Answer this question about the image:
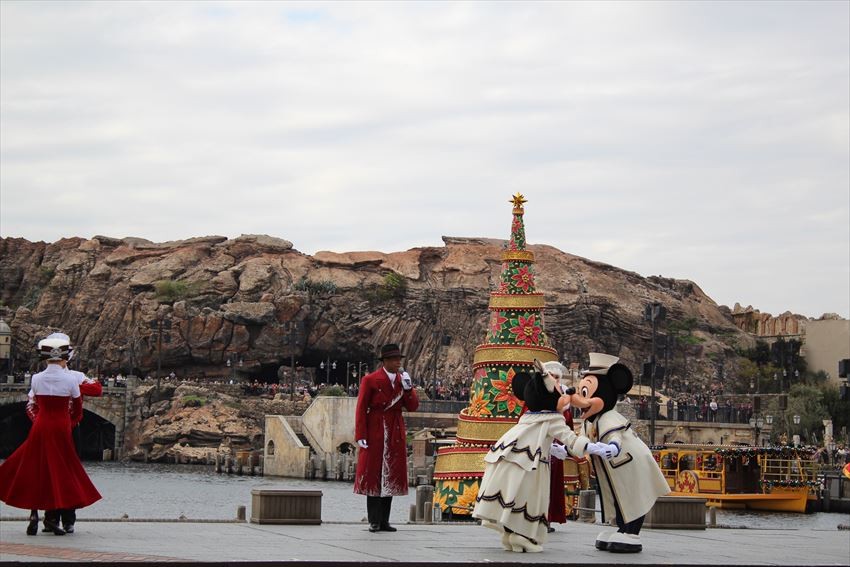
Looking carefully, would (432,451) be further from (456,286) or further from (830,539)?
(830,539)

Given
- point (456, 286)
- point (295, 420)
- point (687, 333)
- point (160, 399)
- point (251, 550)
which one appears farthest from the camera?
point (687, 333)

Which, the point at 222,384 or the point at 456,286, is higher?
the point at 456,286

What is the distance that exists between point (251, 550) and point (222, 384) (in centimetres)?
7606

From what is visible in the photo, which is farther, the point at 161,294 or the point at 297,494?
the point at 161,294

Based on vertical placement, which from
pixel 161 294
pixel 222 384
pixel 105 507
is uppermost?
pixel 161 294

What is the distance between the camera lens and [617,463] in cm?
1273

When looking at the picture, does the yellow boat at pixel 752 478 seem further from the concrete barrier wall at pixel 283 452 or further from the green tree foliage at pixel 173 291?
the green tree foliage at pixel 173 291

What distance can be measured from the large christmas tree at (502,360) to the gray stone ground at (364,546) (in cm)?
802

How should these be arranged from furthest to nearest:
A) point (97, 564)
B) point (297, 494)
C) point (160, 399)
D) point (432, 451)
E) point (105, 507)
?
point (160, 399), point (432, 451), point (105, 507), point (297, 494), point (97, 564)

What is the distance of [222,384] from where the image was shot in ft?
283

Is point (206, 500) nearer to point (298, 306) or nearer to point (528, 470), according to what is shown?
point (528, 470)

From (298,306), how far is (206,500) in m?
44.3

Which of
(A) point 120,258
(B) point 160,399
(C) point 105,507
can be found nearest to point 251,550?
(C) point 105,507

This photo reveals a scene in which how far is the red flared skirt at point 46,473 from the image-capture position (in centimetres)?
1247
